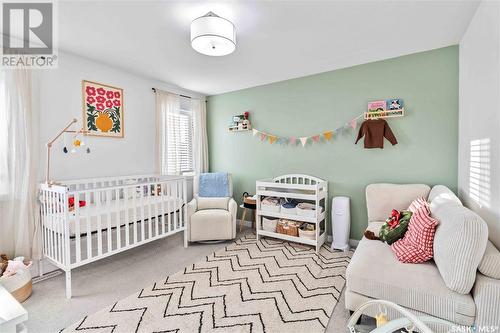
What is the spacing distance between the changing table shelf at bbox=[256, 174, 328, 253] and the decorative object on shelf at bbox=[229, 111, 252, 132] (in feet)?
A: 3.23

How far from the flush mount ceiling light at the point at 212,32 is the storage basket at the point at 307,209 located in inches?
81.1

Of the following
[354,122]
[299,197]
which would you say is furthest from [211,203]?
[354,122]

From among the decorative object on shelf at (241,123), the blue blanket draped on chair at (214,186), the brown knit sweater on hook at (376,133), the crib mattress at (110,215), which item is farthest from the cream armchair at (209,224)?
the brown knit sweater on hook at (376,133)

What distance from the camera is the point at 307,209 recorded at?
3.03m

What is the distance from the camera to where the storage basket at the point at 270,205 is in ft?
10.6

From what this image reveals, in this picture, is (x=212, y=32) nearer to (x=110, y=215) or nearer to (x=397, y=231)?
A: (x=110, y=215)

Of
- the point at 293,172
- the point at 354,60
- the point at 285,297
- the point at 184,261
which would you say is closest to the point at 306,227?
the point at 293,172

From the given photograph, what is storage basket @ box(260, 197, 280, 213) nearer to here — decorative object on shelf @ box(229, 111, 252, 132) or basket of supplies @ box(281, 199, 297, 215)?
basket of supplies @ box(281, 199, 297, 215)

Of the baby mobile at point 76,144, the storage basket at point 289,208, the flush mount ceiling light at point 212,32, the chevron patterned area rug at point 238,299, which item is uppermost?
the flush mount ceiling light at point 212,32

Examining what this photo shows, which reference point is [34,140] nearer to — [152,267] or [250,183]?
[152,267]

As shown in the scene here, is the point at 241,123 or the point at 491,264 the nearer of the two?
the point at 491,264

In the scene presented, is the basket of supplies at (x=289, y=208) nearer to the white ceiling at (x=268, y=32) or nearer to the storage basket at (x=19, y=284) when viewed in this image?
the white ceiling at (x=268, y=32)

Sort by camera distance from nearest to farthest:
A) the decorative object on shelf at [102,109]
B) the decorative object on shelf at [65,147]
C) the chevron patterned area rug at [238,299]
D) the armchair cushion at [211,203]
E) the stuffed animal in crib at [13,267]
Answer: the chevron patterned area rug at [238,299] → the stuffed animal in crib at [13,267] → the decorative object on shelf at [65,147] → the decorative object on shelf at [102,109] → the armchair cushion at [211,203]

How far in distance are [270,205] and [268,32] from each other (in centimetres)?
208
